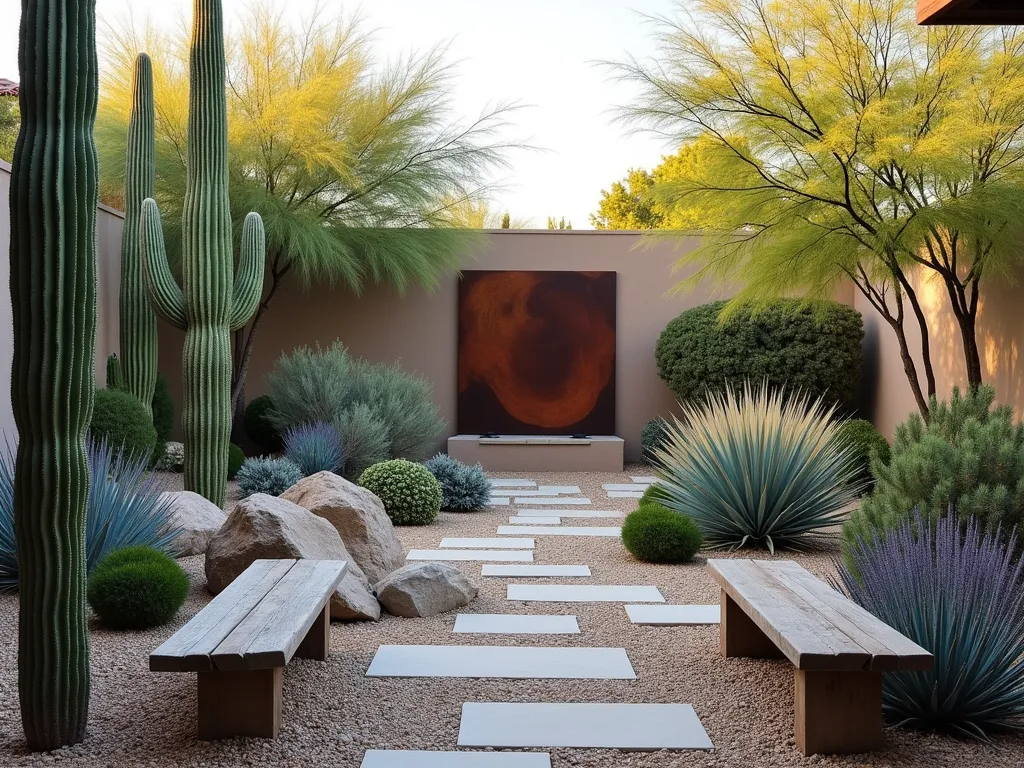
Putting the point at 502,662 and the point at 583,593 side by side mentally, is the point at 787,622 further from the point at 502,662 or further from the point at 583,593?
the point at 583,593

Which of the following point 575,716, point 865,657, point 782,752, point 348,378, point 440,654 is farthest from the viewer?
point 348,378

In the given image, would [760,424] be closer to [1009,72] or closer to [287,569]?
[1009,72]

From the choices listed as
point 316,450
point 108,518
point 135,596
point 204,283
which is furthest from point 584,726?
point 316,450

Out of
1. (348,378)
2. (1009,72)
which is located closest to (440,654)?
(1009,72)

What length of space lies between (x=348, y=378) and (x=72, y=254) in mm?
7927

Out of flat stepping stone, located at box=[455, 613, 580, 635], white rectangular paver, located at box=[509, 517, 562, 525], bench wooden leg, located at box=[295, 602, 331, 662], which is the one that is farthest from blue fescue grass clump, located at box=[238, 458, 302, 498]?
bench wooden leg, located at box=[295, 602, 331, 662]

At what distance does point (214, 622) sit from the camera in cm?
312

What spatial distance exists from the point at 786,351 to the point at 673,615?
667 centimetres

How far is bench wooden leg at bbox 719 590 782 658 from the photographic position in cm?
405

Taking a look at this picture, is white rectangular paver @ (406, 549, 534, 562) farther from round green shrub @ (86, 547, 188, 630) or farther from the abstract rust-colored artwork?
the abstract rust-colored artwork

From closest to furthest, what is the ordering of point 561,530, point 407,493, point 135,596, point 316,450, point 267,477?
point 135,596, point 561,530, point 407,493, point 267,477, point 316,450

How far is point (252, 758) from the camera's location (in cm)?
285

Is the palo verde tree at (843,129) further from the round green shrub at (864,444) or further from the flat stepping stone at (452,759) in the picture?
the flat stepping stone at (452,759)

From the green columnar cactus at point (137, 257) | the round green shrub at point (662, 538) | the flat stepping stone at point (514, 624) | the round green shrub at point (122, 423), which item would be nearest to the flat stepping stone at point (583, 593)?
the flat stepping stone at point (514, 624)
